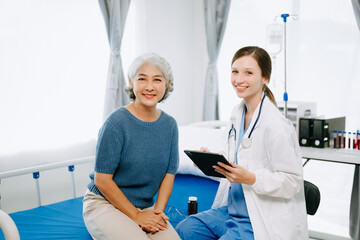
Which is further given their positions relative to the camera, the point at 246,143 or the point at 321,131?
the point at 321,131

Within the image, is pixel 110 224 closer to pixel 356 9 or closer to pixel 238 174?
pixel 238 174

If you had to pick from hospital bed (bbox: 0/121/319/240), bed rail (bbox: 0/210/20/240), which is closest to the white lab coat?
hospital bed (bbox: 0/121/319/240)

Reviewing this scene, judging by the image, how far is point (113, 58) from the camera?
3.11m

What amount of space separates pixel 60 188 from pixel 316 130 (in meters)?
2.01

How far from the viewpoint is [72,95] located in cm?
295

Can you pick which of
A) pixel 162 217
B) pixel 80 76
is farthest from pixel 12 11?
pixel 162 217

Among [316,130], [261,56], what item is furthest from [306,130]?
[261,56]

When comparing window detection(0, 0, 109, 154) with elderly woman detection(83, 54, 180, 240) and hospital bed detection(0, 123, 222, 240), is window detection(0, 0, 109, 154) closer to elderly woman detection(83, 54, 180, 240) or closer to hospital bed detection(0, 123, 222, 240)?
hospital bed detection(0, 123, 222, 240)

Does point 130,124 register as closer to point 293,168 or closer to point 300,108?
point 293,168

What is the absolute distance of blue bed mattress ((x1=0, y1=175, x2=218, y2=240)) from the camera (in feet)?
5.63

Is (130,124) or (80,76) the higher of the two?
(80,76)

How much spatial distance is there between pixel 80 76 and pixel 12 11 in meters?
0.70

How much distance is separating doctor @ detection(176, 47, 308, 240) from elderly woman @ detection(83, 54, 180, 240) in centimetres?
19

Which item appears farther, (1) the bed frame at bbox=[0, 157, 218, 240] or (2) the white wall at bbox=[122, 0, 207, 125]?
(2) the white wall at bbox=[122, 0, 207, 125]
